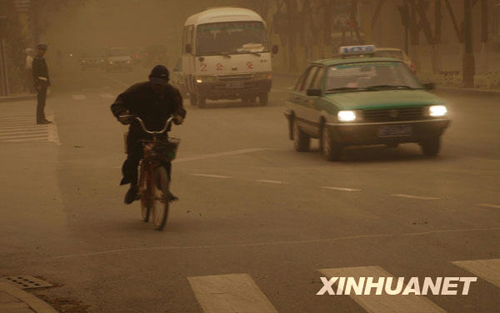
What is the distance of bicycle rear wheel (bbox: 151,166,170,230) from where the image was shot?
11156 mm

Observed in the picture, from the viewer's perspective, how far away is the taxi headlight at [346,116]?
55.1 ft

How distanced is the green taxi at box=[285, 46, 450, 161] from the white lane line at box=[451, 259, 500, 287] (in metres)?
7.86

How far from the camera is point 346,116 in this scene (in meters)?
16.8

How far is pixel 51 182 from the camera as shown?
15.8 m

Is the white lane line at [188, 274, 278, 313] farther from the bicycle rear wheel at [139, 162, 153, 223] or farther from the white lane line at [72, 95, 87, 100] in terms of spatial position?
the white lane line at [72, 95, 87, 100]

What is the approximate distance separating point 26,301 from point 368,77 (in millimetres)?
10869

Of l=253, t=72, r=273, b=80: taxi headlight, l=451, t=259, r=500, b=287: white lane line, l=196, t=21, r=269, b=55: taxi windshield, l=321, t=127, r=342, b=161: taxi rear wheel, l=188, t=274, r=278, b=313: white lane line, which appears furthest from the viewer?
l=196, t=21, r=269, b=55: taxi windshield

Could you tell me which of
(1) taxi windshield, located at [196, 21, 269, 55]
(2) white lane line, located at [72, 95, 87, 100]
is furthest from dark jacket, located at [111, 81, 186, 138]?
(2) white lane line, located at [72, 95, 87, 100]

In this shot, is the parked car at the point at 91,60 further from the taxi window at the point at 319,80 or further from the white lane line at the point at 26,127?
the taxi window at the point at 319,80

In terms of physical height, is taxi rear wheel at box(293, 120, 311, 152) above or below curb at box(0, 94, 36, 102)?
above

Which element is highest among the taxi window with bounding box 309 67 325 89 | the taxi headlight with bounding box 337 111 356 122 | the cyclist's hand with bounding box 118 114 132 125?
→ the cyclist's hand with bounding box 118 114 132 125

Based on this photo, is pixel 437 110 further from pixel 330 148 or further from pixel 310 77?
pixel 310 77

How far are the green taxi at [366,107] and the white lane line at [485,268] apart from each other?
786 centimetres

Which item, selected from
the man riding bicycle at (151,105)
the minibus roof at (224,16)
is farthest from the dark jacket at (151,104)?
the minibus roof at (224,16)
